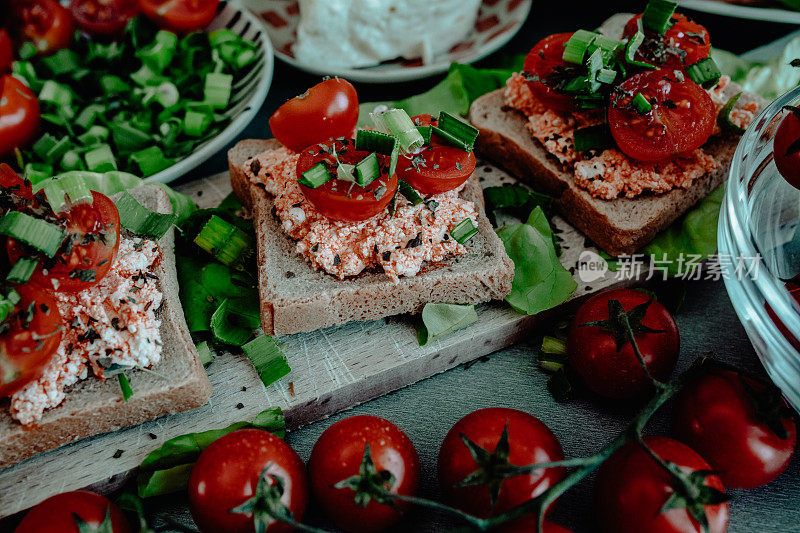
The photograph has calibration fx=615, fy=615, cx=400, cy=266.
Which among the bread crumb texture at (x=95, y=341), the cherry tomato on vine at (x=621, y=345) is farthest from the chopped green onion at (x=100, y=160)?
the cherry tomato on vine at (x=621, y=345)

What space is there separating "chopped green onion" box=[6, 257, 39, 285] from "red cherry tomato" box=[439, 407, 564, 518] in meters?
1.41

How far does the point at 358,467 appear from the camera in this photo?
182 centimetres

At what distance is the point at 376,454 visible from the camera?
183cm

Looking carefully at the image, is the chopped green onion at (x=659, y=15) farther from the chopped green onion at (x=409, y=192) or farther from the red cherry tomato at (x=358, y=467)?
the red cherry tomato at (x=358, y=467)

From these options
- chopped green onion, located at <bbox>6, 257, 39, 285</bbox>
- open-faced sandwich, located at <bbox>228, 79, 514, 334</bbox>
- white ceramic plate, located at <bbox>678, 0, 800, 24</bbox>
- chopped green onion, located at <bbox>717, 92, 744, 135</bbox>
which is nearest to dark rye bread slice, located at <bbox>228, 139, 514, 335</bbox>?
open-faced sandwich, located at <bbox>228, 79, 514, 334</bbox>

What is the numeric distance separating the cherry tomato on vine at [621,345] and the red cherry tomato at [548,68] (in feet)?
3.21

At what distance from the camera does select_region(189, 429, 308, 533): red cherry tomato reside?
1.76 m

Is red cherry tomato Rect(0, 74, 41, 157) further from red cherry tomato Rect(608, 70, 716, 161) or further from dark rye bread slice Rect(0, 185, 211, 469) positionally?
red cherry tomato Rect(608, 70, 716, 161)

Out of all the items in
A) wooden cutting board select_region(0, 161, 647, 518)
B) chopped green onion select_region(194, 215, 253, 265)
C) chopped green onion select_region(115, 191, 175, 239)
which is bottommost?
wooden cutting board select_region(0, 161, 647, 518)

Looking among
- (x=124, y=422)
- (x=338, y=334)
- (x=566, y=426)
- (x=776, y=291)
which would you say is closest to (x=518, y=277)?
(x=566, y=426)

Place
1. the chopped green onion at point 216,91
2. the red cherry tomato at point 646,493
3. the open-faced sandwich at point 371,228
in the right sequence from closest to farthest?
the red cherry tomato at point 646,493
the open-faced sandwich at point 371,228
the chopped green onion at point 216,91

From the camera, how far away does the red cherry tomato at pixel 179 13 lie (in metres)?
3.57

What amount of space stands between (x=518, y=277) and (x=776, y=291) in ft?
3.04

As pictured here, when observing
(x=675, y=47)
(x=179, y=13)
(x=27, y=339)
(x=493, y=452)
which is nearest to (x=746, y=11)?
(x=675, y=47)
